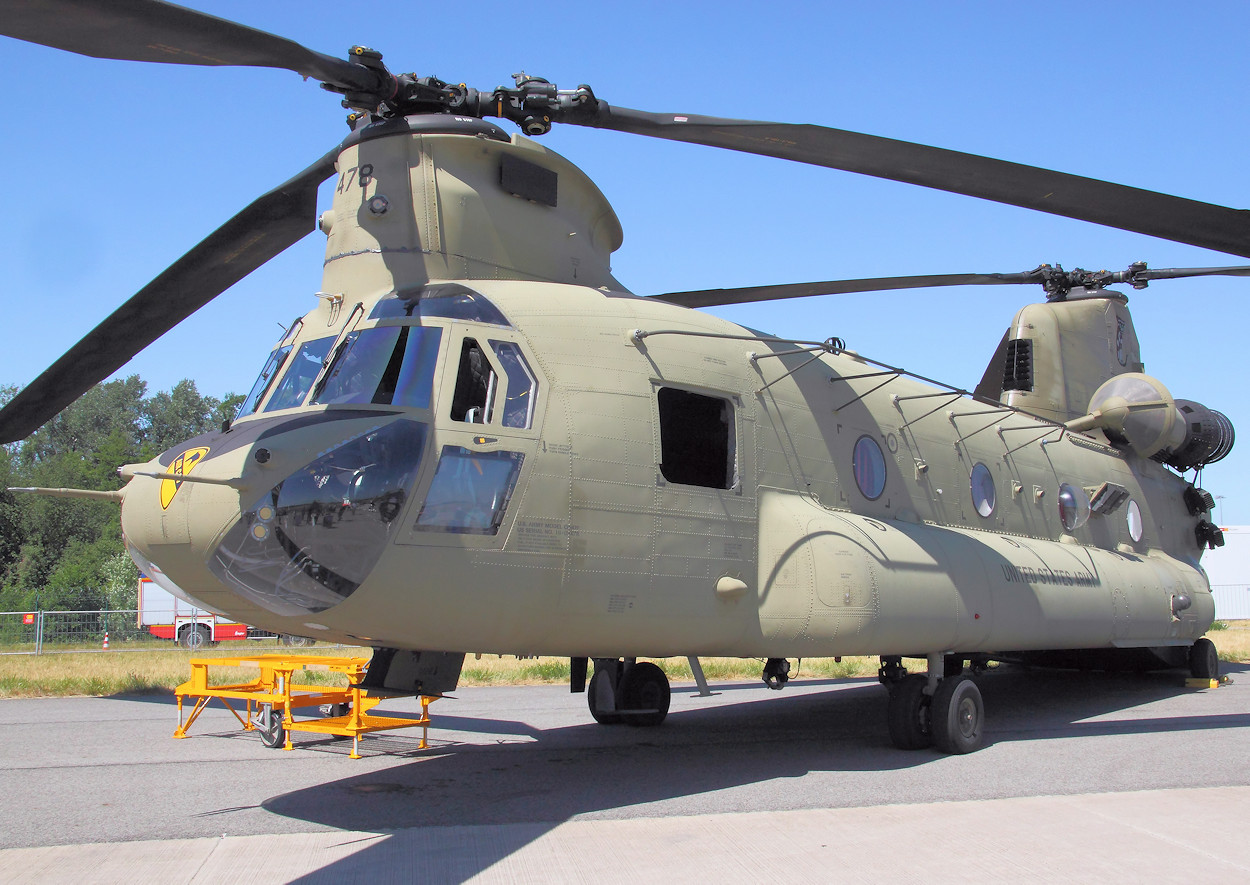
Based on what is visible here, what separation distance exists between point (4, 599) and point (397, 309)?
3391 cm

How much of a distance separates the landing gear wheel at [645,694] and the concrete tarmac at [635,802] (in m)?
0.22

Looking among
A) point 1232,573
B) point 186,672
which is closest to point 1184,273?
point 186,672

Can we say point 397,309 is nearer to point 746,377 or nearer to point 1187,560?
point 746,377

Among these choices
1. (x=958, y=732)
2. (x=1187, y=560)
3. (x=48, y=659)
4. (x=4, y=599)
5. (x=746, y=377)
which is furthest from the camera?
(x=4, y=599)

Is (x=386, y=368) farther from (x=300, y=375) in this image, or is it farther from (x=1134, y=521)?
(x=1134, y=521)

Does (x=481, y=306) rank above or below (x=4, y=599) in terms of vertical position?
above

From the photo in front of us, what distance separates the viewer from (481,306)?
7.01 metres

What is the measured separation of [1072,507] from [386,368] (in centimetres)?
922

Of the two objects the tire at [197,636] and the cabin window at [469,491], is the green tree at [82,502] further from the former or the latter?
the cabin window at [469,491]

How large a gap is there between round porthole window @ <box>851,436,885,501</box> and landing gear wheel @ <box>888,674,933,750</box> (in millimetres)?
1749

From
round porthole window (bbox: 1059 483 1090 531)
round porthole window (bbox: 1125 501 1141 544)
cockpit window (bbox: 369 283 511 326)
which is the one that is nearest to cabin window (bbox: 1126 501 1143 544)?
round porthole window (bbox: 1125 501 1141 544)

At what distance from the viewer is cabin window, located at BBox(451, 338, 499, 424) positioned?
21.4 feet

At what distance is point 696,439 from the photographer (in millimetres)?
7820

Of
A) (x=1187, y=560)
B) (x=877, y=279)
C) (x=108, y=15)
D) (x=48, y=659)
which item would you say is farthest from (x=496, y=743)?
(x=48, y=659)
